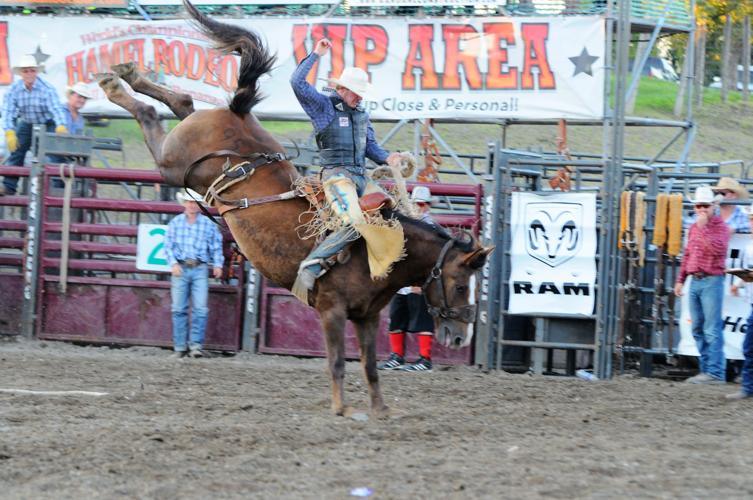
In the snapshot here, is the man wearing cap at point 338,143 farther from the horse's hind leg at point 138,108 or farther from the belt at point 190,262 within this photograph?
the belt at point 190,262

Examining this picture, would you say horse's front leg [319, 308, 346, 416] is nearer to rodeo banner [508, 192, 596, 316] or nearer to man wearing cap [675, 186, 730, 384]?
rodeo banner [508, 192, 596, 316]

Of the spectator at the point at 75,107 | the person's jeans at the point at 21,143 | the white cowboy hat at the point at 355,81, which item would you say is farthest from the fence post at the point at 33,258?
the white cowboy hat at the point at 355,81

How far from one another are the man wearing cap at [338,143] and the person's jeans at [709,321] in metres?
3.60

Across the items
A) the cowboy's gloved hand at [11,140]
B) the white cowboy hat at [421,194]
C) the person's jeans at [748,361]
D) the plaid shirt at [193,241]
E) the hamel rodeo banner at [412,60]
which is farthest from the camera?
the hamel rodeo banner at [412,60]

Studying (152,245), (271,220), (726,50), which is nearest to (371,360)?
Result: (271,220)

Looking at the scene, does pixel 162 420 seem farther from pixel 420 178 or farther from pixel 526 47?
pixel 526 47

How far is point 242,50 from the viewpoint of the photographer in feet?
25.7

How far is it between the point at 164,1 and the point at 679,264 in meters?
8.08

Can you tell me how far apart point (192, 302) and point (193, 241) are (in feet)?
2.11

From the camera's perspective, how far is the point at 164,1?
14758 millimetres

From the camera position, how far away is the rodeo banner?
10.0 m

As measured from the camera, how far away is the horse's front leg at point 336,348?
7266mm

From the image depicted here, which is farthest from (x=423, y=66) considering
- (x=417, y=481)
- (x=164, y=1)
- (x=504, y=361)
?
(x=417, y=481)

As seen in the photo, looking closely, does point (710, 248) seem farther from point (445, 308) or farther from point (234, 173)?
point (234, 173)
